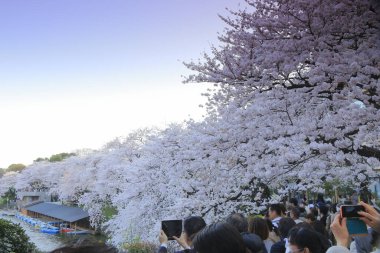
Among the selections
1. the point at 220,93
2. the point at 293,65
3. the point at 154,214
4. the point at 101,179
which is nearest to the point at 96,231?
the point at 101,179

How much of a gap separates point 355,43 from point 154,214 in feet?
33.9

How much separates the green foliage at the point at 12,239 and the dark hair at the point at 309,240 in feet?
25.4

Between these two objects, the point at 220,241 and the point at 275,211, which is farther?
the point at 275,211

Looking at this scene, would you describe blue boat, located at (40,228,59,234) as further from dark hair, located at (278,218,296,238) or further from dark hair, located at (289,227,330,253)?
dark hair, located at (289,227,330,253)

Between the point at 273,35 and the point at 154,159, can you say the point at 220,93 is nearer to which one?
the point at 273,35

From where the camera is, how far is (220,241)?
219 cm

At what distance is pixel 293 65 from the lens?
20.5ft

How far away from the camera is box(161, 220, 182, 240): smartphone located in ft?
12.6

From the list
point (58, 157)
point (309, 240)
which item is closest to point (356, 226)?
point (309, 240)

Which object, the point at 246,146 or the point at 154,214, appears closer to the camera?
the point at 246,146

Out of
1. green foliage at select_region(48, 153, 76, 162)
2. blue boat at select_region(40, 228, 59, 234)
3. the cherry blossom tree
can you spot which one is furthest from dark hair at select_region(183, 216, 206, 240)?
green foliage at select_region(48, 153, 76, 162)

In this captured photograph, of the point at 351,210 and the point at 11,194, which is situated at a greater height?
the point at 11,194

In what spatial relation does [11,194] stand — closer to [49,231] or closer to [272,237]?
[49,231]

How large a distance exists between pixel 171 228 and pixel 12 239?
6.42 meters
